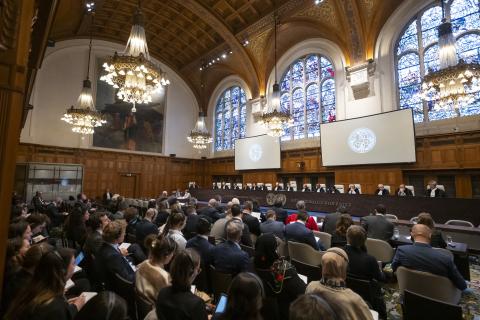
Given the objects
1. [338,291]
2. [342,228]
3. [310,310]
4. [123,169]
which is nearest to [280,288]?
[338,291]

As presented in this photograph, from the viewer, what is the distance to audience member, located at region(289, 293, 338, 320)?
1.01 meters

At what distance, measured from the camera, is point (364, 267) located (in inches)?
100.0

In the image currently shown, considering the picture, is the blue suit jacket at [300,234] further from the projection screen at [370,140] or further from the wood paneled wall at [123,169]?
the wood paneled wall at [123,169]

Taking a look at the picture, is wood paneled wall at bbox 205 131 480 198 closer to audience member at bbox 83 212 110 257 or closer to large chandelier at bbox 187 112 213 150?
large chandelier at bbox 187 112 213 150

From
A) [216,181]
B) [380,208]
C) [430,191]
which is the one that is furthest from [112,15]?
[430,191]

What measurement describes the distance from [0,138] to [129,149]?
15416mm

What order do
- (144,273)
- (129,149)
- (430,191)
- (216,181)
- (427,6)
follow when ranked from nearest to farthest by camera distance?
(144,273) → (430,191) → (427,6) → (129,149) → (216,181)

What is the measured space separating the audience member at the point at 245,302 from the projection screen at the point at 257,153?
40.6 ft

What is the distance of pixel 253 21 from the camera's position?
38.4 ft

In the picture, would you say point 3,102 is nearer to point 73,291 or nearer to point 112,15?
point 73,291

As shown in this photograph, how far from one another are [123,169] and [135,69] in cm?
1123

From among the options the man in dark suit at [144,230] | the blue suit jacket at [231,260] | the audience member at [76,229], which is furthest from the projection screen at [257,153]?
the blue suit jacket at [231,260]

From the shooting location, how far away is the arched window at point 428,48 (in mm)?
8211

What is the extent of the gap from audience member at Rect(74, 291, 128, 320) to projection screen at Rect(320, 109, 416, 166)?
1020cm
